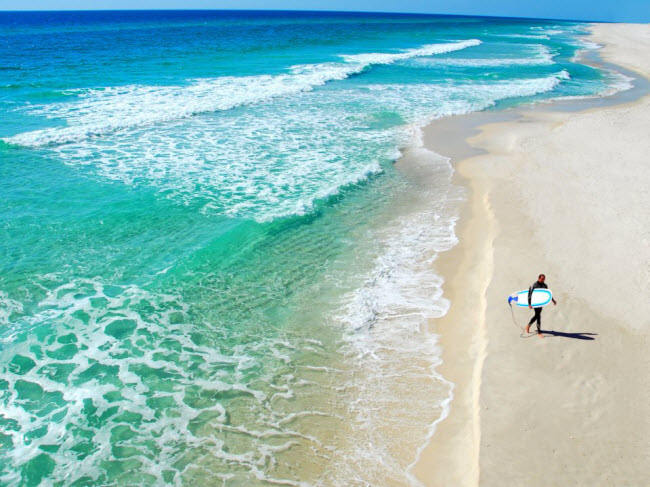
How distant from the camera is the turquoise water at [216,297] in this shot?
682 centimetres

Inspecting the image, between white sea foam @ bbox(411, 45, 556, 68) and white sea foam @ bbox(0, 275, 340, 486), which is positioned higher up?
white sea foam @ bbox(411, 45, 556, 68)

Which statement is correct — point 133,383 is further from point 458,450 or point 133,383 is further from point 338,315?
point 458,450

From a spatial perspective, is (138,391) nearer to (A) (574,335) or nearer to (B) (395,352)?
(B) (395,352)

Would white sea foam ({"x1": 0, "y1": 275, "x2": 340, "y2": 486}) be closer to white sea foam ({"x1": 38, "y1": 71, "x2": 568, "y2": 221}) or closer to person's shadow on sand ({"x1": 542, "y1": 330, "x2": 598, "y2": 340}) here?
person's shadow on sand ({"x1": 542, "y1": 330, "x2": 598, "y2": 340})

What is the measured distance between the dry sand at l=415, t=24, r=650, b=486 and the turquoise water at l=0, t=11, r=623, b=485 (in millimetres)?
607

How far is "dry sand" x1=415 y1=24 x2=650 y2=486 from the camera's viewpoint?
20.6 feet

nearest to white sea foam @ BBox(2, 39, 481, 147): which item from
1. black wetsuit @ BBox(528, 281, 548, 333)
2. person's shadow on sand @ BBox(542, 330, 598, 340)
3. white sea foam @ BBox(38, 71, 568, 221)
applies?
white sea foam @ BBox(38, 71, 568, 221)

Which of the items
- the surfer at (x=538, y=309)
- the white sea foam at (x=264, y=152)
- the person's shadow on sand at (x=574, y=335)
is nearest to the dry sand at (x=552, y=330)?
the person's shadow on sand at (x=574, y=335)

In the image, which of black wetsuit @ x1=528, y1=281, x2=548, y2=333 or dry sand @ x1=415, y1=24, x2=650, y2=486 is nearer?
dry sand @ x1=415, y1=24, x2=650, y2=486

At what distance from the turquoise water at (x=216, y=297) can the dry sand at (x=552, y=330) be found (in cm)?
61

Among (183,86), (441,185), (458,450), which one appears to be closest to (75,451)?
(458,450)

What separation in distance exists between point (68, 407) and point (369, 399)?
4884mm

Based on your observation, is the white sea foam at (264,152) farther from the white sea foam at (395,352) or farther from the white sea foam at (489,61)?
the white sea foam at (489,61)

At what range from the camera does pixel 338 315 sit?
9414 mm
